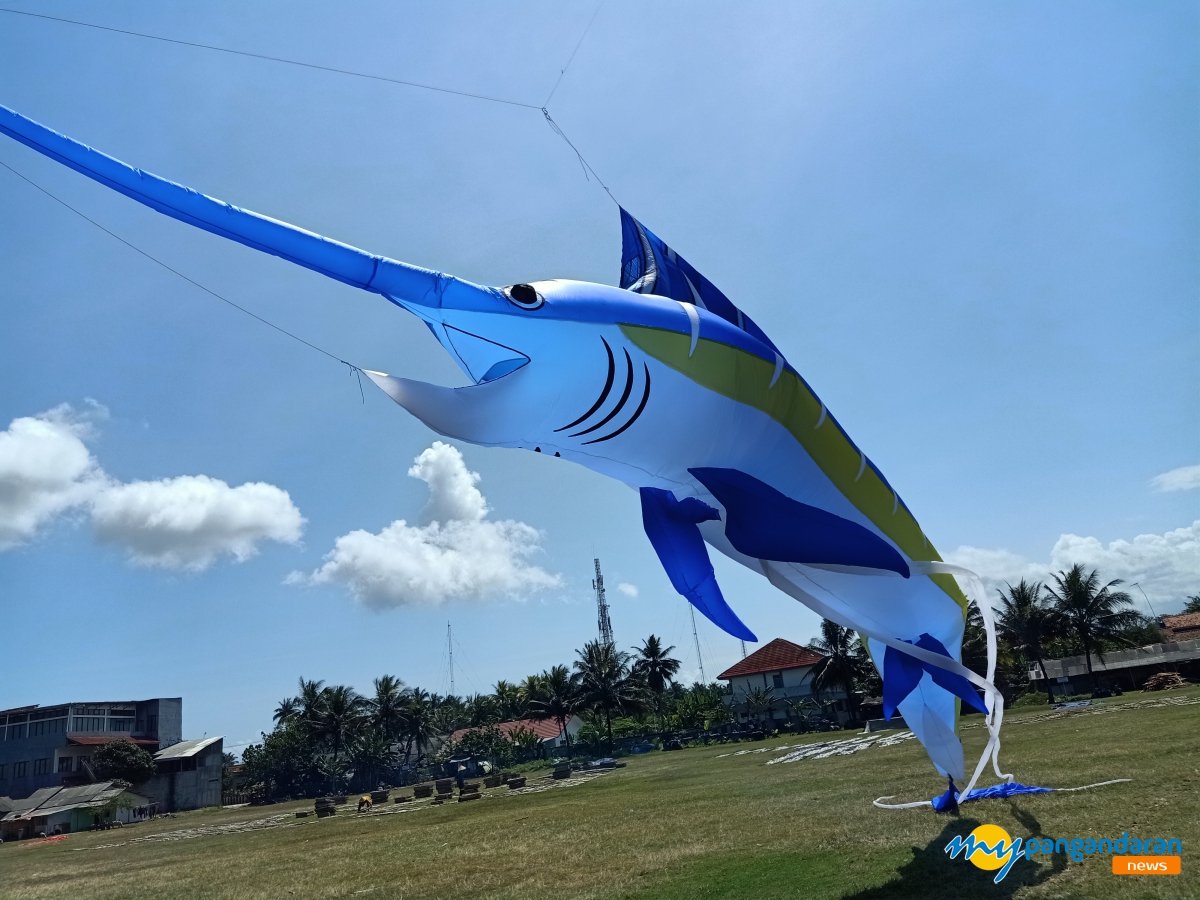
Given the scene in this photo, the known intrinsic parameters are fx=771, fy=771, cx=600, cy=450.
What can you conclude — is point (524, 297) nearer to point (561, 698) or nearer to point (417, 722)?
point (561, 698)

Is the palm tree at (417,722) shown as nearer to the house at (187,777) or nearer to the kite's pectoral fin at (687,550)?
the house at (187,777)

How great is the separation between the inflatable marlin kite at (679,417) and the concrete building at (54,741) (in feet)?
179

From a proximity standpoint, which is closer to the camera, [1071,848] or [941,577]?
[1071,848]

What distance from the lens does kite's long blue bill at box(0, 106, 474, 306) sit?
442 cm

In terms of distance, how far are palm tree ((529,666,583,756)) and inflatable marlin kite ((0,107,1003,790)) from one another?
38.8 meters

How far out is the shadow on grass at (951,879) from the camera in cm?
710

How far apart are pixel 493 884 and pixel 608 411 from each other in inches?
287

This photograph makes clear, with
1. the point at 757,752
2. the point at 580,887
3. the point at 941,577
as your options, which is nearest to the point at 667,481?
the point at 941,577

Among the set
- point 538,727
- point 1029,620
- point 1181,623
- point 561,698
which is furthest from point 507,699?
point 1181,623

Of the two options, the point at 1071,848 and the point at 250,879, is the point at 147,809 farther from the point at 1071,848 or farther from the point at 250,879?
the point at 1071,848

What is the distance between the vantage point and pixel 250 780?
50.2 meters

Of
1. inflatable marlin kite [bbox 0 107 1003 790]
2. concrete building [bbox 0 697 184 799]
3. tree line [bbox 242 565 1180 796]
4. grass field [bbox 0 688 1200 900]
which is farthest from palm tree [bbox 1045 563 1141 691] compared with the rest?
concrete building [bbox 0 697 184 799]

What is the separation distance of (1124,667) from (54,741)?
6456 centimetres

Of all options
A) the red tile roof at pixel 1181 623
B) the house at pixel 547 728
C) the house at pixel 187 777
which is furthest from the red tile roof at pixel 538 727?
the red tile roof at pixel 1181 623
